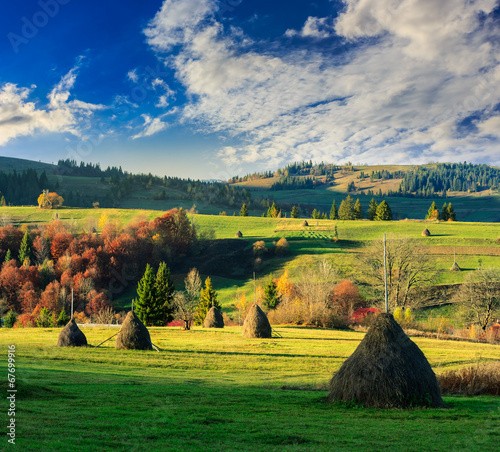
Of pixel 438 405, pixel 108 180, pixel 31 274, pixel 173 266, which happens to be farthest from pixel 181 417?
pixel 108 180

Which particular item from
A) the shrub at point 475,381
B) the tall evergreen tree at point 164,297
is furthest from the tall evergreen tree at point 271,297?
the shrub at point 475,381

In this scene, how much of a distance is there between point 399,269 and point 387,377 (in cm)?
5328

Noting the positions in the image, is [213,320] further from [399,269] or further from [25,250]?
[25,250]

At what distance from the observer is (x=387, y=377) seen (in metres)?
13.0

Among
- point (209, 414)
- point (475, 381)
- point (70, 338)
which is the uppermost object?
point (209, 414)

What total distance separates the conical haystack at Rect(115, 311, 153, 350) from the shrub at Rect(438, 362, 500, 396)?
18.5 metres

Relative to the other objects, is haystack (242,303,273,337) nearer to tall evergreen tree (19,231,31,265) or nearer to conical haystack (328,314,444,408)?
conical haystack (328,314,444,408)

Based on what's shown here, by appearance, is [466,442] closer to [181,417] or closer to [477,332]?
[181,417]

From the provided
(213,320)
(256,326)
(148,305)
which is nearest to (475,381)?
(256,326)

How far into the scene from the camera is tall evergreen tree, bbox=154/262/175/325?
60812mm

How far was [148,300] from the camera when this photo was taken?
60469 millimetres

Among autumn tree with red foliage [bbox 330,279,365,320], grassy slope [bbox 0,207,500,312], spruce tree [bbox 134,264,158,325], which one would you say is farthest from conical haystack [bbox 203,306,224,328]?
grassy slope [bbox 0,207,500,312]

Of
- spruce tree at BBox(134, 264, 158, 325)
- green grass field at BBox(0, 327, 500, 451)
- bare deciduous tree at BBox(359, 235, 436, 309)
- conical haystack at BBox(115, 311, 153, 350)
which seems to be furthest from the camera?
bare deciduous tree at BBox(359, 235, 436, 309)

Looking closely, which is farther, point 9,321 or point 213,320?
point 9,321
